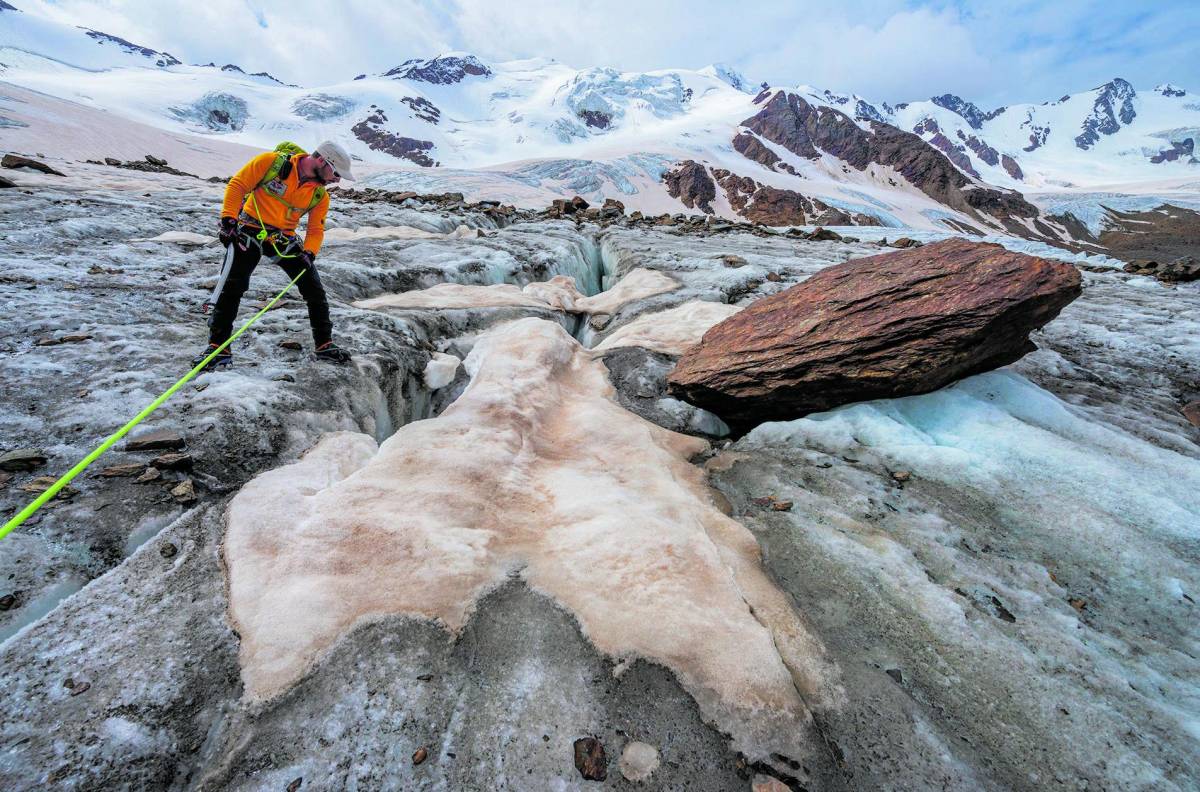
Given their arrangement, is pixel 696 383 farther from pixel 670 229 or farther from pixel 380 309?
pixel 670 229

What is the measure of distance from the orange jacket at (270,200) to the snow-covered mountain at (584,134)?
60126 mm

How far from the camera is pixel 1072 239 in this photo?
94.2 m

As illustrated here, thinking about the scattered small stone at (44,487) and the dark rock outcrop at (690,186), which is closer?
the scattered small stone at (44,487)

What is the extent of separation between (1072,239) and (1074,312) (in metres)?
124

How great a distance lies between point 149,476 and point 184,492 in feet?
0.87

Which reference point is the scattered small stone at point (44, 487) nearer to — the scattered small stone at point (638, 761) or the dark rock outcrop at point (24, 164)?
the scattered small stone at point (638, 761)

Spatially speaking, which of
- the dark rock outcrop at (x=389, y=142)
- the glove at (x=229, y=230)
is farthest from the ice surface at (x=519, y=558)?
the dark rock outcrop at (x=389, y=142)

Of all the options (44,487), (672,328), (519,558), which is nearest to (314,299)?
(44,487)

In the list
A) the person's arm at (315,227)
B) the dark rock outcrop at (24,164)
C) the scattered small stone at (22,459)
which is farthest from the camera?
the dark rock outcrop at (24,164)

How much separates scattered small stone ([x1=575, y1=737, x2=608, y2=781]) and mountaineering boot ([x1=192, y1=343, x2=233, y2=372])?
15.8 ft

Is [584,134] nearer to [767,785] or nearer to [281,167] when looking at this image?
[281,167]

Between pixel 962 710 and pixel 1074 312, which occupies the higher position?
pixel 1074 312

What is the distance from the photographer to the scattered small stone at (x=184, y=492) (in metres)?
3.26

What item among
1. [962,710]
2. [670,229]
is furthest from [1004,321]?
[670,229]
